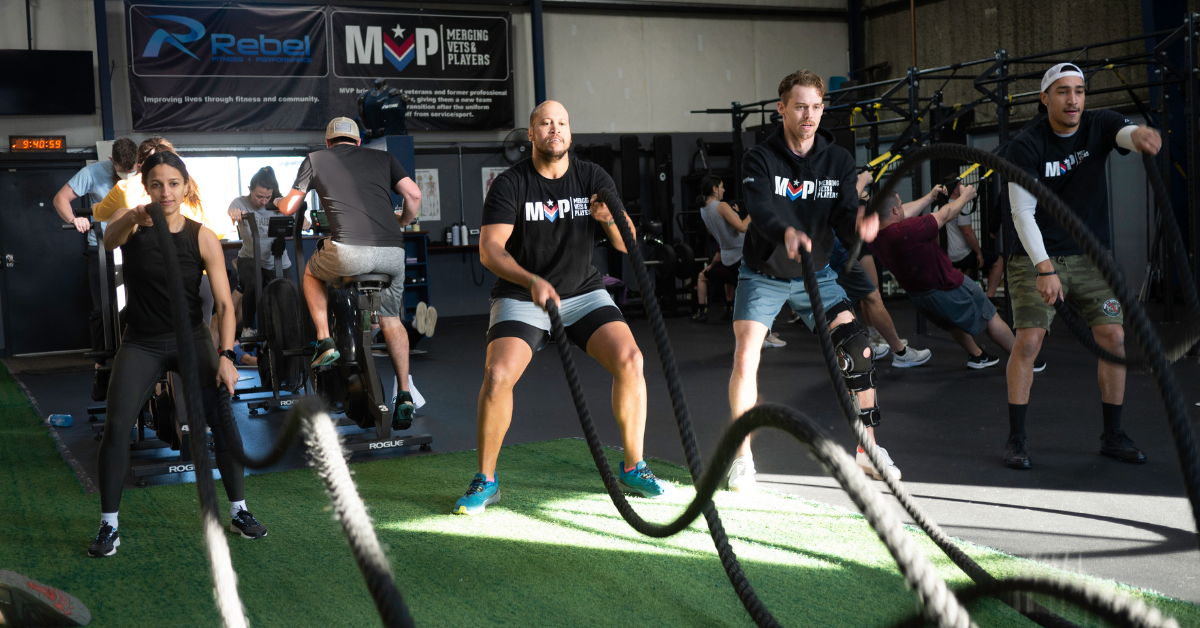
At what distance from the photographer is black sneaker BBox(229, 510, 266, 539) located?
331cm

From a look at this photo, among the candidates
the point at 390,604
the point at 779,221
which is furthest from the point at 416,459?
the point at 390,604

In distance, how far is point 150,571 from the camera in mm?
3020

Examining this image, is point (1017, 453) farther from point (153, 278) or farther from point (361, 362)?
point (153, 278)

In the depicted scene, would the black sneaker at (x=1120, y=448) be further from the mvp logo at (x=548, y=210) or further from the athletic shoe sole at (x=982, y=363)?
the athletic shoe sole at (x=982, y=363)

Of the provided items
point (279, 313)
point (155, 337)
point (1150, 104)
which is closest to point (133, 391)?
point (155, 337)

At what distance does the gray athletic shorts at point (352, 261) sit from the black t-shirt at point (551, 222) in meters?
1.36

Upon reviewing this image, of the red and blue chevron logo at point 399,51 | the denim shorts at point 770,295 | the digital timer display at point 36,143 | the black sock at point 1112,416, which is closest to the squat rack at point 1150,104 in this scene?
the black sock at point 1112,416

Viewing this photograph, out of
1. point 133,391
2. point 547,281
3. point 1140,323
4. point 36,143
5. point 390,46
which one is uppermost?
point 390,46

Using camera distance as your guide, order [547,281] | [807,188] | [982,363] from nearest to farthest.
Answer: [547,281]
[807,188]
[982,363]

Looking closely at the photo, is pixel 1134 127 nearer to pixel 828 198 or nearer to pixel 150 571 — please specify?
pixel 828 198

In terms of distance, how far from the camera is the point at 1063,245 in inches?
155

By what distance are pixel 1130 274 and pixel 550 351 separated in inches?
297

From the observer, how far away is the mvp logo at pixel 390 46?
12164 millimetres

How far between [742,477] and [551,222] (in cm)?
126
